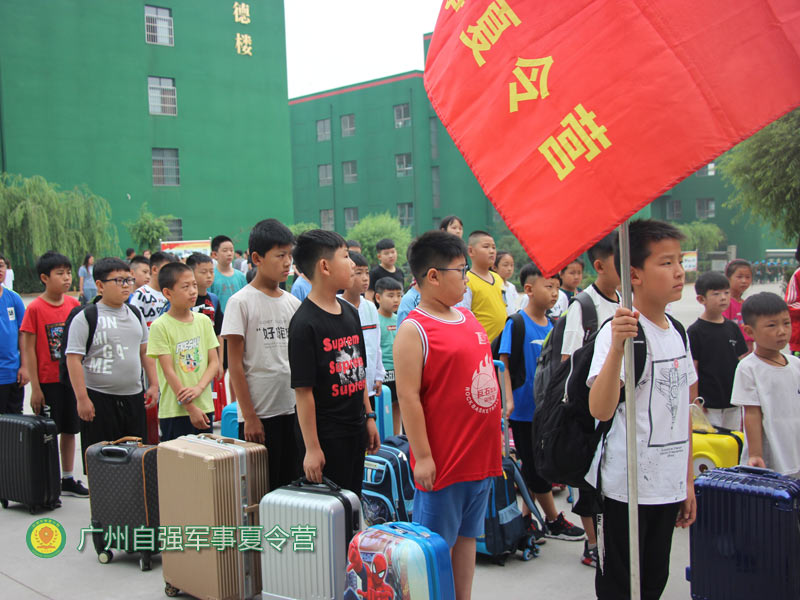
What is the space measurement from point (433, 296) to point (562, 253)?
3.50ft

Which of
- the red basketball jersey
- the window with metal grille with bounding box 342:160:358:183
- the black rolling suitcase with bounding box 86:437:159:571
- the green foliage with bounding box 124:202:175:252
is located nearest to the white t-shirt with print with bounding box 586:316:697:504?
the red basketball jersey

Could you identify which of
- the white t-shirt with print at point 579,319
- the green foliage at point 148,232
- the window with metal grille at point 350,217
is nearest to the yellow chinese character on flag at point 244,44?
the green foliage at point 148,232

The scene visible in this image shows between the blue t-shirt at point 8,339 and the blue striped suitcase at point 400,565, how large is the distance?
14.2 feet

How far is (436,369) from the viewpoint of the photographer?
2.97m

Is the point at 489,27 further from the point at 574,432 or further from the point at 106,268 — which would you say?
the point at 106,268

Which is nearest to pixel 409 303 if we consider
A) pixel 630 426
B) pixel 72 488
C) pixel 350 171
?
pixel 72 488

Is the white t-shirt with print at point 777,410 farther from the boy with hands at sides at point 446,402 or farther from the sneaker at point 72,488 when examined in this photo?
the sneaker at point 72,488

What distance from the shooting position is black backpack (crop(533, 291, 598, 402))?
371 centimetres

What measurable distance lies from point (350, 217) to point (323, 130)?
19.4ft

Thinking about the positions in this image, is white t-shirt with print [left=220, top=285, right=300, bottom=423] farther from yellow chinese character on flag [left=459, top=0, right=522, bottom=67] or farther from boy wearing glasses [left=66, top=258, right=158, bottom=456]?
yellow chinese character on flag [left=459, top=0, right=522, bottom=67]

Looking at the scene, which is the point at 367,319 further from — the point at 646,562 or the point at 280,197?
the point at 280,197

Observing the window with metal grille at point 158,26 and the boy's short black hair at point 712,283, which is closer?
the boy's short black hair at point 712,283

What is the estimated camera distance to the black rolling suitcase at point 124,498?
13.4ft

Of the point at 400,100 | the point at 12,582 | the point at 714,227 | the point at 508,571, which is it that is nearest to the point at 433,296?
the point at 508,571
